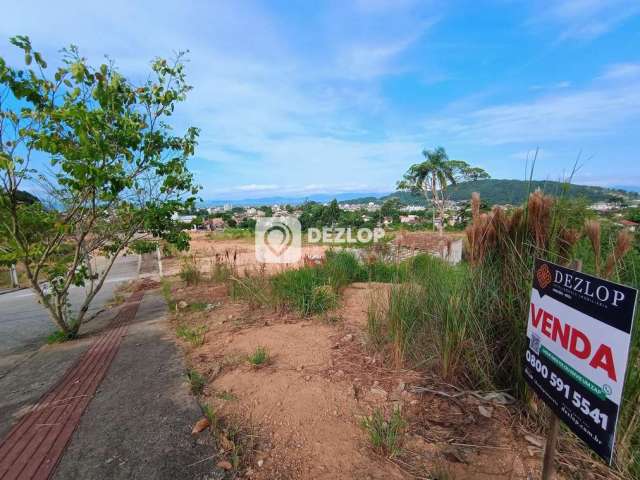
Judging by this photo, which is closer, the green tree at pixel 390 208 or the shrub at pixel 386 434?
the shrub at pixel 386 434

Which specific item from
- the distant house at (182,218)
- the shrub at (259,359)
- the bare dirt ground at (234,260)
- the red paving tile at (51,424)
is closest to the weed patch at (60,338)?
the red paving tile at (51,424)

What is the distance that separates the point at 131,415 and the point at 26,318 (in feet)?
19.9

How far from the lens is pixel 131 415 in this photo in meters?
2.31

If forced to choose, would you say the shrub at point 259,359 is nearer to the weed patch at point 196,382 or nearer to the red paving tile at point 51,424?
the weed patch at point 196,382

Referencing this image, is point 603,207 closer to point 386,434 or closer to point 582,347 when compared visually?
point 582,347

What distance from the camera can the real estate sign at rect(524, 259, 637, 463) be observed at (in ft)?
3.11

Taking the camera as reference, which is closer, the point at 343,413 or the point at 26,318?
the point at 343,413

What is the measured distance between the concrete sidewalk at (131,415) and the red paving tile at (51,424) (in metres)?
0.07

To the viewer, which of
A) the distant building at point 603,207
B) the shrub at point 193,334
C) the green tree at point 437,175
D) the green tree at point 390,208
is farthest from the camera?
the green tree at point 390,208

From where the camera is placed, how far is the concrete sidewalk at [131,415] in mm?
1792

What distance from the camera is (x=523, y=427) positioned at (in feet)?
6.28

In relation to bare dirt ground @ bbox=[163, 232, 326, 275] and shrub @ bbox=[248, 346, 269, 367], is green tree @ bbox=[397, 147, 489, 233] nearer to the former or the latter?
bare dirt ground @ bbox=[163, 232, 326, 275]

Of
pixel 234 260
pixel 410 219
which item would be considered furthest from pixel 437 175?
pixel 234 260

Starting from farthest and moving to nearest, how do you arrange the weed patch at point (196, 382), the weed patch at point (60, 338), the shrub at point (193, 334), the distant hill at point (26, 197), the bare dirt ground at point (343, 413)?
1. the weed patch at point (60, 338)
2. the distant hill at point (26, 197)
3. the shrub at point (193, 334)
4. the weed patch at point (196, 382)
5. the bare dirt ground at point (343, 413)
